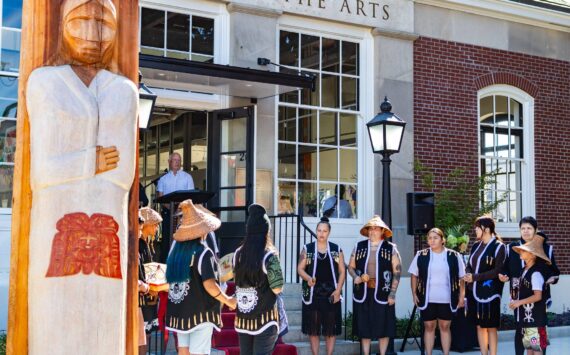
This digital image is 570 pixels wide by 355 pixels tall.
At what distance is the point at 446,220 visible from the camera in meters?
14.5

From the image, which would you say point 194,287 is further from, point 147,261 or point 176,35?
point 176,35

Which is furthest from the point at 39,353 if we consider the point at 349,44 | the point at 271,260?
the point at 349,44

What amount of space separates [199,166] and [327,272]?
4.32 m

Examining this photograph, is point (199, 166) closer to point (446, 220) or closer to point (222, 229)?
point (222, 229)

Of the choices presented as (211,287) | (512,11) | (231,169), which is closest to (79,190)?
(211,287)

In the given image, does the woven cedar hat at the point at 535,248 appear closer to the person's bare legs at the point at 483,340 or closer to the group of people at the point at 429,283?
the group of people at the point at 429,283

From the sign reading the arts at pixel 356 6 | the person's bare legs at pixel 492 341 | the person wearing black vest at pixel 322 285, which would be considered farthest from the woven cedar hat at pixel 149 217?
the sign reading the arts at pixel 356 6

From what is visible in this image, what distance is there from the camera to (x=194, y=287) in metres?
7.59

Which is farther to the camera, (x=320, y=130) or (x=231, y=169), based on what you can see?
(x=320, y=130)

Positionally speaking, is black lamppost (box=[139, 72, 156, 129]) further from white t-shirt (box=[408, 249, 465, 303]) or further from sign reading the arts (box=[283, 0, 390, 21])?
sign reading the arts (box=[283, 0, 390, 21])

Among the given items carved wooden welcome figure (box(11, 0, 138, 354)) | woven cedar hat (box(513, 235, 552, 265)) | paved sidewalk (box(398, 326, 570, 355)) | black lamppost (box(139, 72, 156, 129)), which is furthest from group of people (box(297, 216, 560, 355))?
carved wooden welcome figure (box(11, 0, 138, 354))

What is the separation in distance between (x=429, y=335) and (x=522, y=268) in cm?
165

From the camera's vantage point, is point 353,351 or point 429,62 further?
point 429,62

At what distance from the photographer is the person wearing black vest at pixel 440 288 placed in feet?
36.2
